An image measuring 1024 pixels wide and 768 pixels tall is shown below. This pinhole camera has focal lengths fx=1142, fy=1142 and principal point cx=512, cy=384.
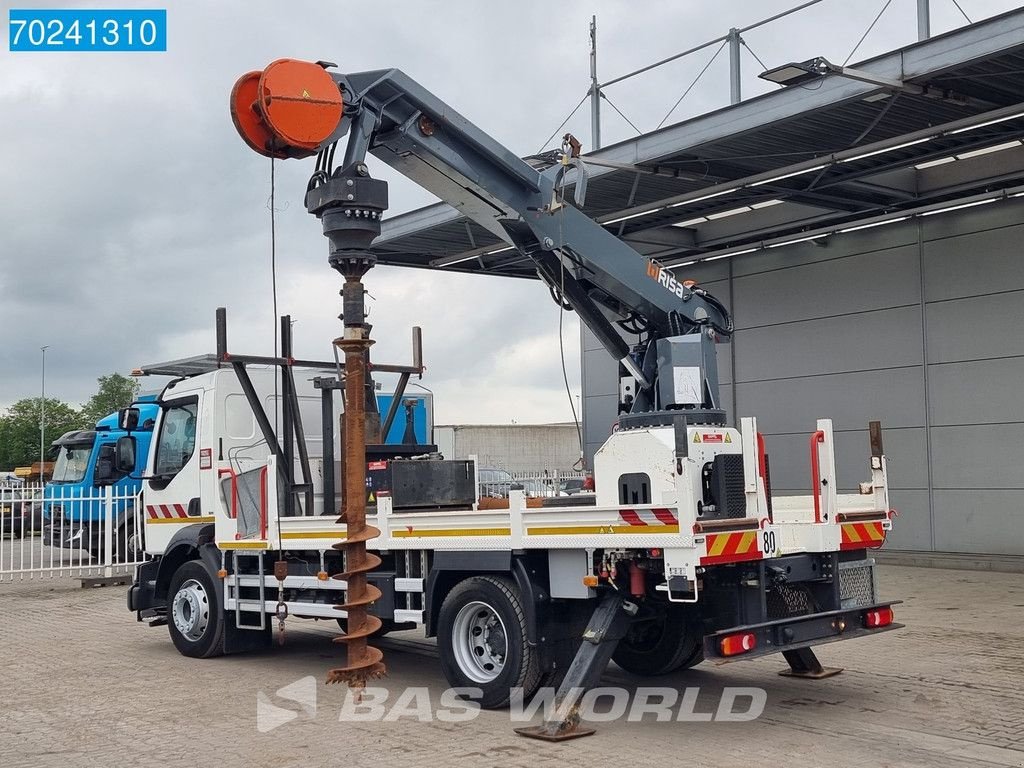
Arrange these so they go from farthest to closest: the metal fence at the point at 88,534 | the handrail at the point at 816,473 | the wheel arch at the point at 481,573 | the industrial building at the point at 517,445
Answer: the industrial building at the point at 517,445 < the metal fence at the point at 88,534 < the handrail at the point at 816,473 < the wheel arch at the point at 481,573

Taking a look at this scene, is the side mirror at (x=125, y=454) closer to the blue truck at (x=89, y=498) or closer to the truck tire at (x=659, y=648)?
the blue truck at (x=89, y=498)

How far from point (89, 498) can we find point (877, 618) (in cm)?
1358

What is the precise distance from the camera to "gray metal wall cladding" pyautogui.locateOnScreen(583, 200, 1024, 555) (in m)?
17.6

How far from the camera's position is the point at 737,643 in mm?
7238

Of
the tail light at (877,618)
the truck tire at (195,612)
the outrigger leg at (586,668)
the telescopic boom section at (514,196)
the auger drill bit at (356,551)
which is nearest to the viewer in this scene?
the auger drill bit at (356,551)

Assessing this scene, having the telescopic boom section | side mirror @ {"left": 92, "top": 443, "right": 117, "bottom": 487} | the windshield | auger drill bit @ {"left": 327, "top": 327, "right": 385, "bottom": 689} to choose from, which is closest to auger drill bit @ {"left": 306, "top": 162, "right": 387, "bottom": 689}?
auger drill bit @ {"left": 327, "top": 327, "right": 385, "bottom": 689}

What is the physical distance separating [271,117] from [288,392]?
13.1 ft

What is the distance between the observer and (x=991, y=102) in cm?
1402

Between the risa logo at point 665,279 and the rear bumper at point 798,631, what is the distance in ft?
10.0

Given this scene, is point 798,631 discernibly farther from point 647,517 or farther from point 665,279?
point 665,279

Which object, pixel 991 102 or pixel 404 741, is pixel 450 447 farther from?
pixel 404 741

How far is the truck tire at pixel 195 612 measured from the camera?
35.1 feet

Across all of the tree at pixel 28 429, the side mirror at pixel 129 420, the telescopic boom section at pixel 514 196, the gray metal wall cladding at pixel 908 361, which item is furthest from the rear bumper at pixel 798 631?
the tree at pixel 28 429

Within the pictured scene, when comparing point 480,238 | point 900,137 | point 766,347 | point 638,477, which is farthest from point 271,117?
point 766,347
